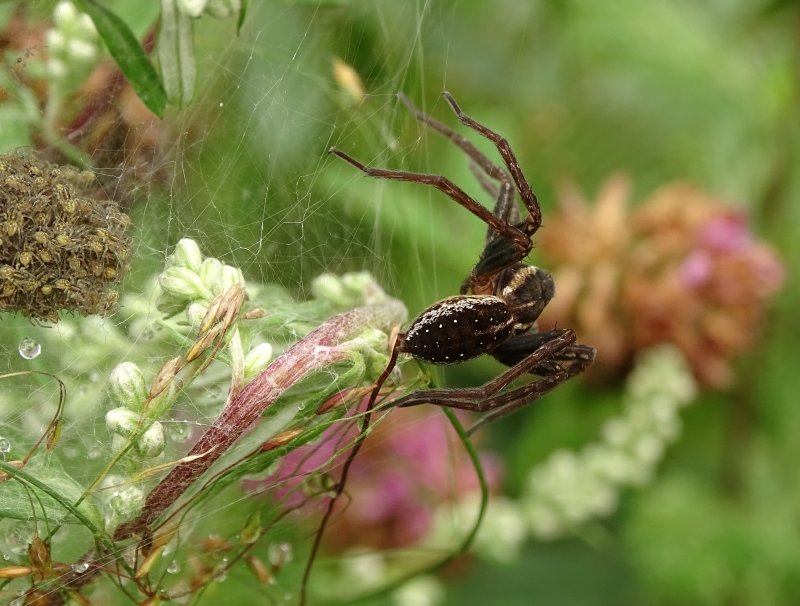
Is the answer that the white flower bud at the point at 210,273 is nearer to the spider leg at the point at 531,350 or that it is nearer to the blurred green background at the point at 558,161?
the blurred green background at the point at 558,161

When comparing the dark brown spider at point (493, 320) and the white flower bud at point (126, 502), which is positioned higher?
the dark brown spider at point (493, 320)

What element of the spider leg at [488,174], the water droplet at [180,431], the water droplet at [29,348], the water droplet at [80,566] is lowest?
the water droplet at [80,566]

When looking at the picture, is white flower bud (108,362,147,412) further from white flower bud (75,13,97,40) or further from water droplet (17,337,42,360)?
white flower bud (75,13,97,40)

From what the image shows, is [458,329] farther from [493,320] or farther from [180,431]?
[180,431]

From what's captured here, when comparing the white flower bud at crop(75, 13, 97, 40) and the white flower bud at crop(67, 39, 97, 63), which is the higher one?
the white flower bud at crop(75, 13, 97, 40)

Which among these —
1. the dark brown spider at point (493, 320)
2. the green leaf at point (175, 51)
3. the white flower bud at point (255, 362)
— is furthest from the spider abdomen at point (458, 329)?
the green leaf at point (175, 51)

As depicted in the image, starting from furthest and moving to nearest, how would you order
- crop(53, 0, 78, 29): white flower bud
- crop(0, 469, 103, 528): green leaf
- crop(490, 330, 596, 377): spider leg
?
crop(490, 330, 596, 377): spider leg, crop(53, 0, 78, 29): white flower bud, crop(0, 469, 103, 528): green leaf

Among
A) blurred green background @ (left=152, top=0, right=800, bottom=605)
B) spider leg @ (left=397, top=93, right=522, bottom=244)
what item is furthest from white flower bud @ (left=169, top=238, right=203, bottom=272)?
spider leg @ (left=397, top=93, right=522, bottom=244)
